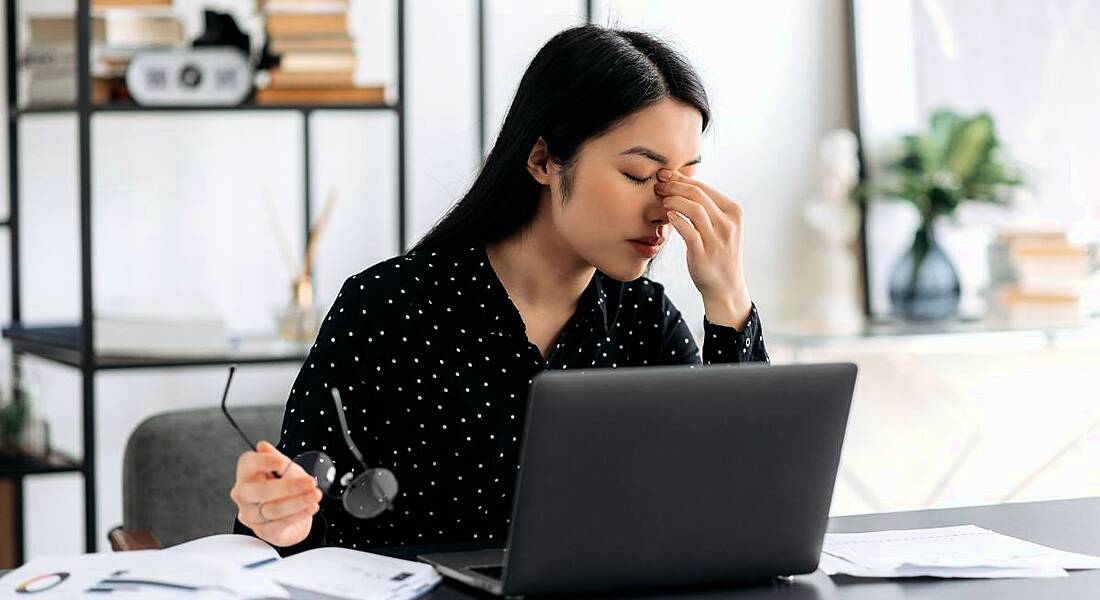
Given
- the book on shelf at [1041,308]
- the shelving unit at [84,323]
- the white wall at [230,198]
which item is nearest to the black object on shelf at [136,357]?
the shelving unit at [84,323]

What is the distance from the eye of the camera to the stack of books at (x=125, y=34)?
7.96ft

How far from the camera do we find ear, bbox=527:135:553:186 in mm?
1683

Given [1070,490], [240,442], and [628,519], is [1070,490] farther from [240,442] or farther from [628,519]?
[628,519]

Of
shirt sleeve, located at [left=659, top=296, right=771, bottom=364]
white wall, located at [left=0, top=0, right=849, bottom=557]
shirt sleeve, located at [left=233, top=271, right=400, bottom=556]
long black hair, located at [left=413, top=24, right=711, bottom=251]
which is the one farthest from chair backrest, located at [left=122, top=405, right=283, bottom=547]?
shirt sleeve, located at [left=659, top=296, right=771, bottom=364]

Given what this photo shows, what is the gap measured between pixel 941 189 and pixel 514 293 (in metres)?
1.88

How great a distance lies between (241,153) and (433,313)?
1430 mm

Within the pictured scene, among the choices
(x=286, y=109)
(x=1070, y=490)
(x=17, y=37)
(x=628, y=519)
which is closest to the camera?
(x=628, y=519)

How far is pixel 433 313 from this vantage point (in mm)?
1695

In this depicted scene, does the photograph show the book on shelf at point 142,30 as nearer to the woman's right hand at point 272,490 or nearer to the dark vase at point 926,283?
the woman's right hand at point 272,490

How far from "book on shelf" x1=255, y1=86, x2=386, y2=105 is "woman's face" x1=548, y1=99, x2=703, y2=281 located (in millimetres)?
1023

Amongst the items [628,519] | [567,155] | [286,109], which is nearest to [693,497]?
[628,519]

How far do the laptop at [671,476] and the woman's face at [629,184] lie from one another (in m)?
0.50

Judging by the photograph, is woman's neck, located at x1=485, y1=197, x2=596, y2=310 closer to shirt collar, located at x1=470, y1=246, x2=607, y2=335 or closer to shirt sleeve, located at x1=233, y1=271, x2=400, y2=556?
shirt collar, located at x1=470, y1=246, x2=607, y2=335

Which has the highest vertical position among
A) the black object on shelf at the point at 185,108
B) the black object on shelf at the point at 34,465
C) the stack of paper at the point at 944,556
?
the black object on shelf at the point at 185,108
